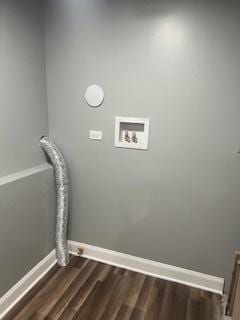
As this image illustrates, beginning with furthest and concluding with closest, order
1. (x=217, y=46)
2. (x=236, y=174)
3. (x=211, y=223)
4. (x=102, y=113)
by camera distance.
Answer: (x=102, y=113) → (x=211, y=223) → (x=236, y=174) → (x=217, y=46)

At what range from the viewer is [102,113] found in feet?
6.72

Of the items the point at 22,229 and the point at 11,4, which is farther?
the point at 22,229

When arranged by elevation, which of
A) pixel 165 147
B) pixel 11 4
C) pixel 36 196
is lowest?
pixel 36 196

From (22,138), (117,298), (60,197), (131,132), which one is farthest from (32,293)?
(131,132)

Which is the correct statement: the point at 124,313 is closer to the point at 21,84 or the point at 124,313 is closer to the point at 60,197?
the point at 60,197

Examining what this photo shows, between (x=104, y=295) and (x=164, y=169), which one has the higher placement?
(x=164, y=169)

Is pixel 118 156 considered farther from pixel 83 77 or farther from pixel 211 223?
pixel 211 223

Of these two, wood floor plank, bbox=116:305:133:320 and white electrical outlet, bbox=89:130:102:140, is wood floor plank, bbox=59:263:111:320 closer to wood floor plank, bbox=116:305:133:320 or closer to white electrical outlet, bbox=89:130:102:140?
wood floor plank, bbox=116:305:133:320

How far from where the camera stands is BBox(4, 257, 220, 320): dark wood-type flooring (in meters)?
1.75

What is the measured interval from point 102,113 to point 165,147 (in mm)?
627

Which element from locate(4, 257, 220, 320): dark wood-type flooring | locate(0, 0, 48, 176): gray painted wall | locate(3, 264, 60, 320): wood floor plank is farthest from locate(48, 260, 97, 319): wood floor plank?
locate(0, 0, 48, 176): gray painted wall

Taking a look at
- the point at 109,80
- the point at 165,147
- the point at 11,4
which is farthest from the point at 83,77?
the point at 165,147

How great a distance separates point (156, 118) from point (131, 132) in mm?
255

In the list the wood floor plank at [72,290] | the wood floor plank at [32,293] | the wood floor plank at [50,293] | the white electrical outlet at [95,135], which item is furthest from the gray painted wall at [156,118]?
the wood floor plank at [32,293]
